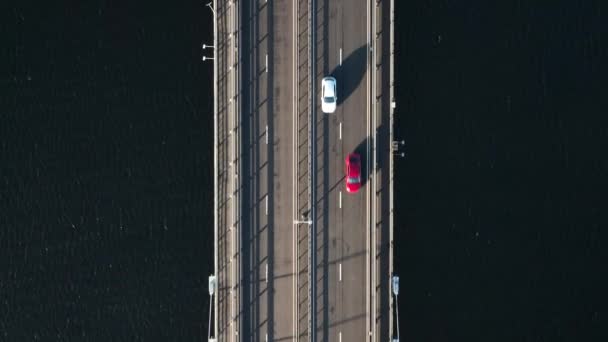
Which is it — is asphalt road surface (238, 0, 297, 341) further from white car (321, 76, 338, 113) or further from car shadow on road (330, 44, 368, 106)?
car shadow on road (330, 44, 368, 106)
